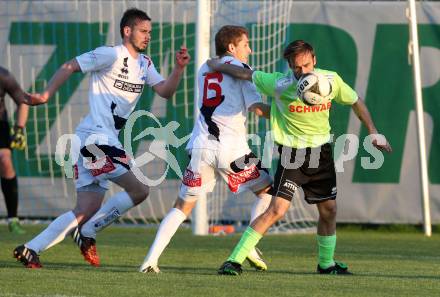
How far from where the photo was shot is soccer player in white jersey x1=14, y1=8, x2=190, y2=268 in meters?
9.20

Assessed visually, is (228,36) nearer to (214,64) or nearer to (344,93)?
(214,64)

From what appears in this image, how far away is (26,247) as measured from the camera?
884 cm

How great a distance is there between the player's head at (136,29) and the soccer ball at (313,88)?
166 cm

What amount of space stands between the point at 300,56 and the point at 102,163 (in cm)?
190


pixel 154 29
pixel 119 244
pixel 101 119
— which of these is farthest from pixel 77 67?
pixel 154 29

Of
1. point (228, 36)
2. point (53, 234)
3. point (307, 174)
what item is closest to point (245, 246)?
point (307, 174)

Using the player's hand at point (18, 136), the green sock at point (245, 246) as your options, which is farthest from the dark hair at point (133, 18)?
the player's hand at point (18, 136)

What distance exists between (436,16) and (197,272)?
738cm

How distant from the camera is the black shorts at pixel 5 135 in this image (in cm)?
1350

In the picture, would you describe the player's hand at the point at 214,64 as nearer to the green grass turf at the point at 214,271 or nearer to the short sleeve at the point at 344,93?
the short sleeve at the point at 344,93

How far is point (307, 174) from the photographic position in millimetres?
8656

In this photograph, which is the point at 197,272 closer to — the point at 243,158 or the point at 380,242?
the point at 243,158

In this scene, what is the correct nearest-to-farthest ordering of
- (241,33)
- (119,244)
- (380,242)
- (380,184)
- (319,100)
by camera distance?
1. (319,100)
2. (241,33)
3. (119,244)
4. (380,242)
5. (380,184)

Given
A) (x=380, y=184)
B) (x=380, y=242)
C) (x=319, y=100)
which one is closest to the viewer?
(x=319, y=100)
